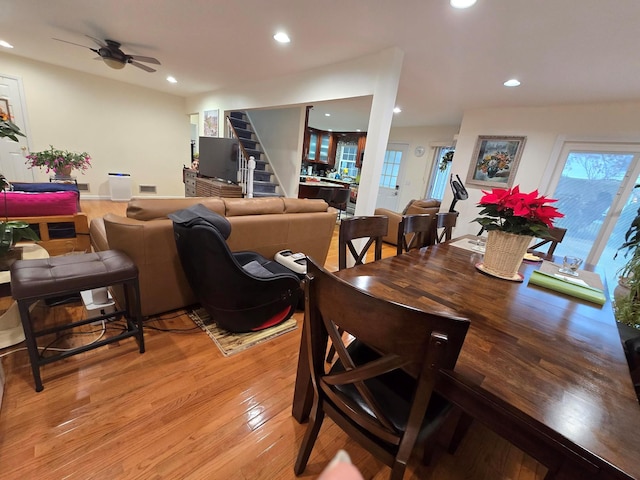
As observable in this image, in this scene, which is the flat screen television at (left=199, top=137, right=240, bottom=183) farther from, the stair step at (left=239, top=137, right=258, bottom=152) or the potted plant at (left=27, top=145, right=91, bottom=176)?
the potted plant at (left=27, top=145, right=91, bottom=176)

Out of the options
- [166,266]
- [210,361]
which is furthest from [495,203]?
[166,266]

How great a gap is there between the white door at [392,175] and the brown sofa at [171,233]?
4.59 metres

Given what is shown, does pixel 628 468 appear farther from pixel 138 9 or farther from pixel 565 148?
pixel 565 148

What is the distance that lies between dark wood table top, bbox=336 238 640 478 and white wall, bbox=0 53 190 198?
6371 mm

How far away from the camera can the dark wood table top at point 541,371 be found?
54 cm

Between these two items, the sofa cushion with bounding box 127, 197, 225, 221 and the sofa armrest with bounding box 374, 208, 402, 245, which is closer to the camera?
the sofa cushion with bounding box 127, 197, 225, 221

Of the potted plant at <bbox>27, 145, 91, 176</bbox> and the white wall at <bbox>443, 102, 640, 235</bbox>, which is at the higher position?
the white wall at <bbox>443, 102, 640, 235</bbox>

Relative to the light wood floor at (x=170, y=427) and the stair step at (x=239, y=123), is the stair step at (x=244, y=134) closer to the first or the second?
the stair step at (x=239, y=123)

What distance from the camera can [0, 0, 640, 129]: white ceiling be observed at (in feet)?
6.15

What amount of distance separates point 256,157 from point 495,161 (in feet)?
15.2

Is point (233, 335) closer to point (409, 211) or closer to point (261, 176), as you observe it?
point (409, 211)

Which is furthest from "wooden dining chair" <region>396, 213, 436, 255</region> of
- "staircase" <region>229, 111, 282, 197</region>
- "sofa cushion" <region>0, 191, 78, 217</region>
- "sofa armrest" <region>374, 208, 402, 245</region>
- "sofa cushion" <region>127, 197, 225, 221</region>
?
"staircase" <region>229, 111, 282, 197</region>

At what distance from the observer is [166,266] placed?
179 centimetres

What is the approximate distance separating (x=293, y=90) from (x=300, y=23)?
4.75 feet
